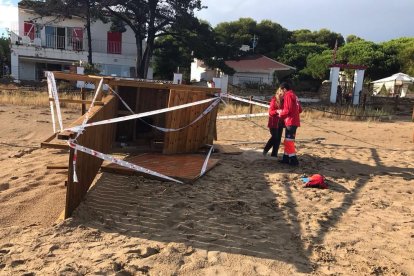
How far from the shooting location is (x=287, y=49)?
45.3 m

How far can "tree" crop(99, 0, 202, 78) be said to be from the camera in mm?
29500

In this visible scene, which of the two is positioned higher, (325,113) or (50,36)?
(50,36)

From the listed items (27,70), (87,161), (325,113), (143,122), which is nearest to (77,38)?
(27,70)

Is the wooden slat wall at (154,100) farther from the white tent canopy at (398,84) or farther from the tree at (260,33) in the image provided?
the tree at (260,33)

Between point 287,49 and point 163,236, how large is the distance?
4304 cm

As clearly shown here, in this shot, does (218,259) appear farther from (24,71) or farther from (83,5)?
(24,71)

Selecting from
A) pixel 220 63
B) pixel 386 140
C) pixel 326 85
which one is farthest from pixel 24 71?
pixel 386 140

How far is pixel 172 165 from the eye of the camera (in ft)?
25.1

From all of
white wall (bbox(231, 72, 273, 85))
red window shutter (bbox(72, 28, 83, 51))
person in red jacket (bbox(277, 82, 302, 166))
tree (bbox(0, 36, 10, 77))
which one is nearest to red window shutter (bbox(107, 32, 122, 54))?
red window shutter (bbox(72, 28, 83, 51))

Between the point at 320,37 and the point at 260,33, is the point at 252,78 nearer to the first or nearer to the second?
the point at 260,33

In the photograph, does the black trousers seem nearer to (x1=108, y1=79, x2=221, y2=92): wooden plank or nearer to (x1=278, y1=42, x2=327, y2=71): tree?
(x1=108, y1=79, x2=221, y2=92): wooden plank

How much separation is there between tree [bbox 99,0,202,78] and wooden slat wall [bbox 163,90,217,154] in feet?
70.5

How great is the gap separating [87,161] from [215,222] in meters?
1.90

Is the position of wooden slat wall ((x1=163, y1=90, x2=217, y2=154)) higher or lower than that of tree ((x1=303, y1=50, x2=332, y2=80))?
lower
